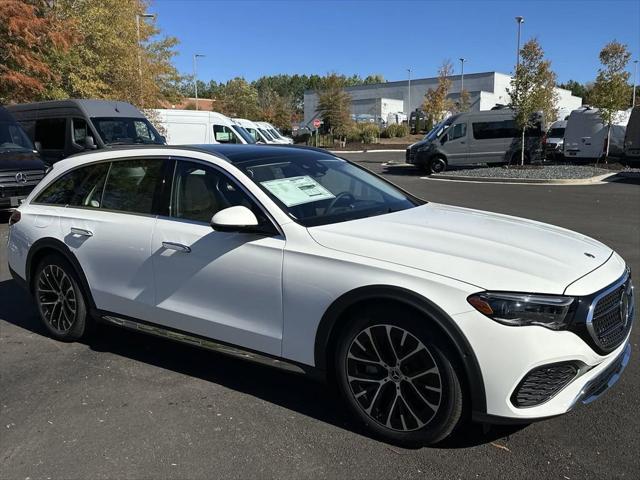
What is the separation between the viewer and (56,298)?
4.68 metres

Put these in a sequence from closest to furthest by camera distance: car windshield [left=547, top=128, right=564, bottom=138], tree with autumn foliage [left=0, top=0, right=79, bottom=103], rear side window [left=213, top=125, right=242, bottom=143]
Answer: tree with autumn foliage [left=0, top=0, right=79, bottom=103]
rear side window [left=213, top=125, right=242, bottom=143]
car windshield [left=547, top=128, right=564, bottom=138]

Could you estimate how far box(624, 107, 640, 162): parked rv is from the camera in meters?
20.2

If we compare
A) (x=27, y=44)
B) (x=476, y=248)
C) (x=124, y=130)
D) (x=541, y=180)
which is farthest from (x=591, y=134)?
(x=476, y=248)

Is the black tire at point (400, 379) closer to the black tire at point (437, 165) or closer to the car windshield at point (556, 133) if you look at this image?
the black tire at point (437, 165)

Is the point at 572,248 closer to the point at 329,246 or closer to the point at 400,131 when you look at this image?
the point at 329,246

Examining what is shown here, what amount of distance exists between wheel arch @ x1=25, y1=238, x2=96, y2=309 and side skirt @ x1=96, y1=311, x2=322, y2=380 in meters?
0.24

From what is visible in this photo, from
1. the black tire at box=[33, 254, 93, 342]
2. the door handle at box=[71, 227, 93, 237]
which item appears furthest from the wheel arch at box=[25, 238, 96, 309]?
the door handle at box=[71, 227, 93, 237]

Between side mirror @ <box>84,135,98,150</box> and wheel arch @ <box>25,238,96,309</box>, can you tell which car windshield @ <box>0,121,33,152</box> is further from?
wheel arch @ <box>25,238,96,309</box>

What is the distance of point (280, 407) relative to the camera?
141 inches

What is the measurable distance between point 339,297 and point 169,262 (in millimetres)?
1362

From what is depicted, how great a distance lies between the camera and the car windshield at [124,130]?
14049mm

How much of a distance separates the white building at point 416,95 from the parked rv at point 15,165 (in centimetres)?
5639

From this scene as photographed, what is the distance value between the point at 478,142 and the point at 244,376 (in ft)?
65.8

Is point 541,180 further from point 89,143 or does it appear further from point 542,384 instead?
point 542,384
